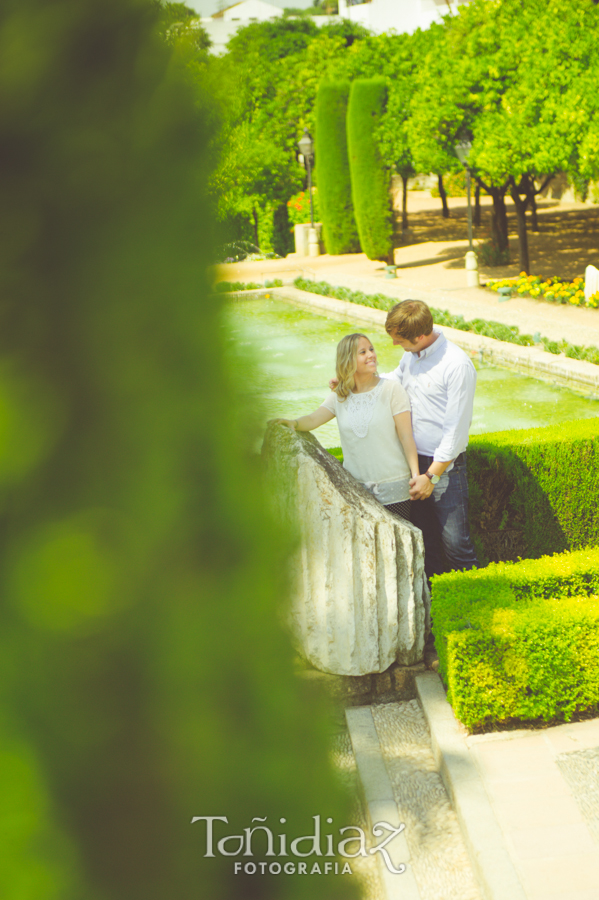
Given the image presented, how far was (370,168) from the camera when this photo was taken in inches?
942

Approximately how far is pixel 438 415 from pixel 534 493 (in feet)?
4.68

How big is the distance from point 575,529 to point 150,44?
4.86 m

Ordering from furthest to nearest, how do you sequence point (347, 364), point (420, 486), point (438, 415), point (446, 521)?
point (446, 521) < point (438, 415) < point (420, 486) < point (347, 364)

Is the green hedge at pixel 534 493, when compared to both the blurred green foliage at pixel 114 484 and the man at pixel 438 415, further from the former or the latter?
the blurred green foliage at pixel 114 484

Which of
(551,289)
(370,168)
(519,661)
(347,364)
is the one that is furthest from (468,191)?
(519,661)

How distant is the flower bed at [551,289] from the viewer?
15109 millimetres

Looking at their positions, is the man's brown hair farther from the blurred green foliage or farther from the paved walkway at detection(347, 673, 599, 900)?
the blurred green foliage

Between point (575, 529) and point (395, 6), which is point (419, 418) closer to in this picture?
point (575, 529)

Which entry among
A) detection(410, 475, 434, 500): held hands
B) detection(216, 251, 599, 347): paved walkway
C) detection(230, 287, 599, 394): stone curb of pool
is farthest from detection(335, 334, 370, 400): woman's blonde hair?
detection(230, 287, 599, 394): stone curb of pool

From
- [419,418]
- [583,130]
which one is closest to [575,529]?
[419,418]

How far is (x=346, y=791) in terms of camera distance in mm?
1410

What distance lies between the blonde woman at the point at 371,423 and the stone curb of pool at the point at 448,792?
101 cm

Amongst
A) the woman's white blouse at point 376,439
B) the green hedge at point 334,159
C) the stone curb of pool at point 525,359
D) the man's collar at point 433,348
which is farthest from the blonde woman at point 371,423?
the green hedge at point 334,159

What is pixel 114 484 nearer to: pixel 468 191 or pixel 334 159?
pixel 468 191
